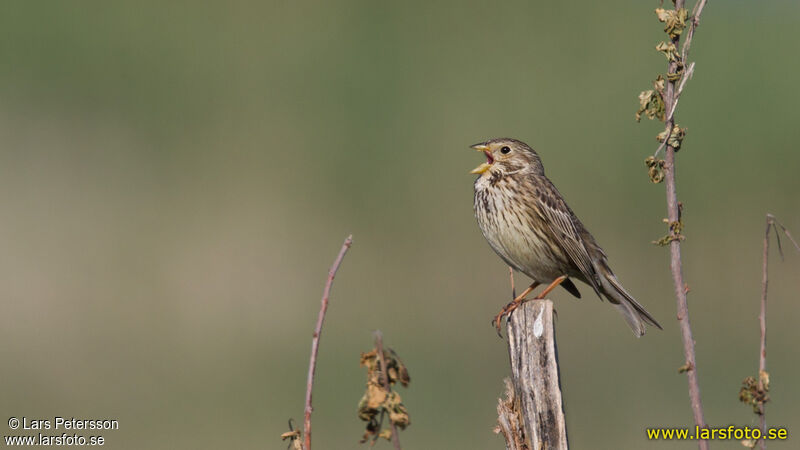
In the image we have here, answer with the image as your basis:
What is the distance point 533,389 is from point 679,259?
0.92m

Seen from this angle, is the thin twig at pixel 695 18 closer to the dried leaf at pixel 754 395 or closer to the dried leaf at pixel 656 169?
the dried leaf at pixel 656 169

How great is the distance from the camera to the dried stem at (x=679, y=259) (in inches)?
130

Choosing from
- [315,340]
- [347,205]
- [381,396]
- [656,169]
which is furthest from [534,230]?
[347,205]

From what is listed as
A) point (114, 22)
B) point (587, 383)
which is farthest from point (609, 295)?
point (114, 22)

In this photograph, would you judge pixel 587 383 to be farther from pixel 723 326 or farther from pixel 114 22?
pixel 114 22

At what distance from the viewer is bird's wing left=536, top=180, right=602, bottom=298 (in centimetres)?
606

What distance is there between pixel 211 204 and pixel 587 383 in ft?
21.2

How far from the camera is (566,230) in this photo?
20.1 ft

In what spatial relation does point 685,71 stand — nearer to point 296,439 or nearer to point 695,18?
point 695,18

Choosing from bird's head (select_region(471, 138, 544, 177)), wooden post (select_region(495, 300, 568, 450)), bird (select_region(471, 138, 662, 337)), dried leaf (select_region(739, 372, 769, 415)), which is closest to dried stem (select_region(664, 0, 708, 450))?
dried leaf (select_region(739, 372, 769, 415))

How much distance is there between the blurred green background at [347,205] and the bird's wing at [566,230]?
12.2 feet

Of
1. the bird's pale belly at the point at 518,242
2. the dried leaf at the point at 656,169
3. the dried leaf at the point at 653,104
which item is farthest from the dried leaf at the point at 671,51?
the bird's pale belly at the point at 518,242

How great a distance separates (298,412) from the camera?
10.2 meters

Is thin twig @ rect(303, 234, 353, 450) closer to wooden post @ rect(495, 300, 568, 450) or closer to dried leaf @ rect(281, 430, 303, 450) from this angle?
dried leaf @ rect(281, 430, 303, 450)
